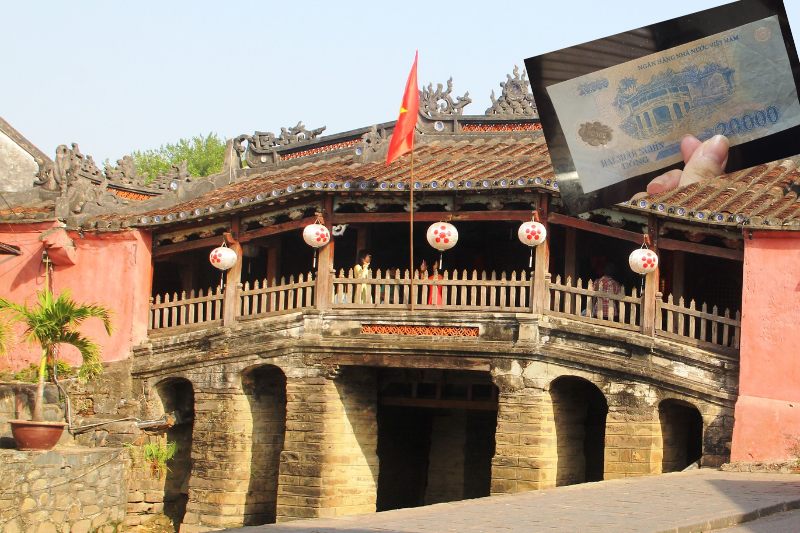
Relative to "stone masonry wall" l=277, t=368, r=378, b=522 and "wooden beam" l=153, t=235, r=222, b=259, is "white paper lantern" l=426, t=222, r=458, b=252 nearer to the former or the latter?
"stone masonry wall" l=277, t=368, r=378, b=522

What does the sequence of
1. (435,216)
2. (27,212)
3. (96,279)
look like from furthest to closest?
(27,212) < (96,279) < (435,216)

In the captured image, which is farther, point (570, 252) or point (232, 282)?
point (232, 282)

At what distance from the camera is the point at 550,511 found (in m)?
14.7

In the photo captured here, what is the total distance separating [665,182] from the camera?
14555mm

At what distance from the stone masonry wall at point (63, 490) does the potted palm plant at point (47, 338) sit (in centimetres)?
29

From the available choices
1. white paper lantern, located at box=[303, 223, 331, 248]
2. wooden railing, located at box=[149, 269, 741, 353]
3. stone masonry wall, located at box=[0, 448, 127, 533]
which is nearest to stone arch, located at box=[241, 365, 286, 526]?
wooden railing, located at box=[149, 269, 741, 353]

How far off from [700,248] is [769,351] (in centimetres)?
177

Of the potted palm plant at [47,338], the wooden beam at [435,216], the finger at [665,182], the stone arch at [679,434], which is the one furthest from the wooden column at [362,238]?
the finger at [665,182]

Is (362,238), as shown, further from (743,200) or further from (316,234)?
(743,200)

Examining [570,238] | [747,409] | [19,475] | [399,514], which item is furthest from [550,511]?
[19,475]

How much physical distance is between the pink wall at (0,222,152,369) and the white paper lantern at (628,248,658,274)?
27.7 feet

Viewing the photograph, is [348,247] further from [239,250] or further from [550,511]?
[550,511]

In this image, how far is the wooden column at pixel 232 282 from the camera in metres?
22.0

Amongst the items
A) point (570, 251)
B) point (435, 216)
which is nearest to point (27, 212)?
point (435, 216)
